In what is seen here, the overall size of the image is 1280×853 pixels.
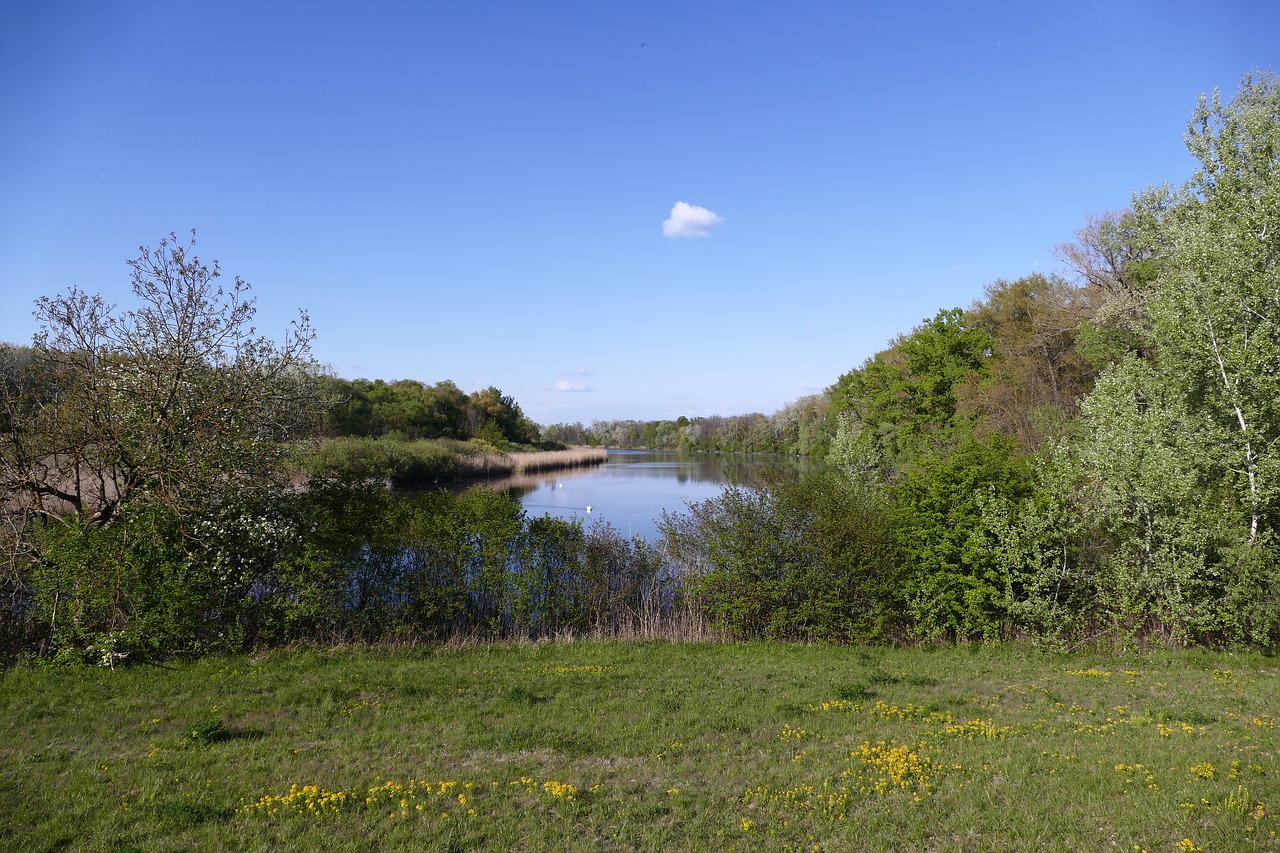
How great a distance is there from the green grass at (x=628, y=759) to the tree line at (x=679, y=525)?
1.47 meters

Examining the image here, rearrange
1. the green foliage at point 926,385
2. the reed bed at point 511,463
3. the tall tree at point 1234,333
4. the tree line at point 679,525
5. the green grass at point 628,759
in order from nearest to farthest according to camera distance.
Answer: the green grass at point 628,759 → the tree line at point 679,525 → the tall tree at point 1234,333 → the green foliage at point 926,385 → the reed bed at point 511,463

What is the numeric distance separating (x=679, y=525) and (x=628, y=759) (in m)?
9.19

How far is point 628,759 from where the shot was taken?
6.43 metres

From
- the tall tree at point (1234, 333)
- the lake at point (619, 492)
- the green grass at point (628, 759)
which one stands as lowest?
the lake at point (619, 492)

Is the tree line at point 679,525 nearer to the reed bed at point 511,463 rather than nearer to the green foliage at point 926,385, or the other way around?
the green foliage at point 926,385

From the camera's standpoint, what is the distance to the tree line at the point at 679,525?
1027 cm

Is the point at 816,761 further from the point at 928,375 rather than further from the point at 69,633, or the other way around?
the point at 928,375

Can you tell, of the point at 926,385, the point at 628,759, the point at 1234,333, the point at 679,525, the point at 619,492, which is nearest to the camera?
the point at 628,759

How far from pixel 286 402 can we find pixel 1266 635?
16.9m

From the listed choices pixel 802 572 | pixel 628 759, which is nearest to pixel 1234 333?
pixel 802 572

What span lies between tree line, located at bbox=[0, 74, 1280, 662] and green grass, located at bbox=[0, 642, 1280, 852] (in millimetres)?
1474

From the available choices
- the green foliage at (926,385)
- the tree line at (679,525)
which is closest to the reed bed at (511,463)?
the green foliage at (926,385)

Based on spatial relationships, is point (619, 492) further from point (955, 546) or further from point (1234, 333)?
point (1234, 333)

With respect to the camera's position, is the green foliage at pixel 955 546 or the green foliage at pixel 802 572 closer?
the green foliage at pixel 955 546
